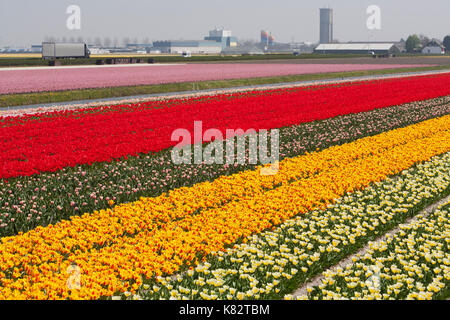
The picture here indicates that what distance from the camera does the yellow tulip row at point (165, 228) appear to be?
24.3 feet

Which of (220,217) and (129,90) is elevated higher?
(129,90)

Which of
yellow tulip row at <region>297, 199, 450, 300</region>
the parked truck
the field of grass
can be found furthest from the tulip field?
the parked truck

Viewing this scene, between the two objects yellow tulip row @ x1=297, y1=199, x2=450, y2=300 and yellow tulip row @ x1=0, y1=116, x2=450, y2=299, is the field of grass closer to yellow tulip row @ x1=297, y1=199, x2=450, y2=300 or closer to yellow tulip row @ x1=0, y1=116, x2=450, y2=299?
yellow tulip row @ x1=0, y1=116, x2=450, y2=299

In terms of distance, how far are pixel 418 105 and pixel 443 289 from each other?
76.4 ft

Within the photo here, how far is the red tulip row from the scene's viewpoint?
50.0 feet

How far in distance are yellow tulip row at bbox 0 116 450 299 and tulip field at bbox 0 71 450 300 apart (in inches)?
1.3

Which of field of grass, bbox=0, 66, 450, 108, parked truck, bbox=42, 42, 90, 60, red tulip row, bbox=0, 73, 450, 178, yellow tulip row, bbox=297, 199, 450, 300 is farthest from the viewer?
parked truck, bbox=42, 42, 90, 60

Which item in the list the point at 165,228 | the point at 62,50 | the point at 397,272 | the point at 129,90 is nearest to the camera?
the point at 397,272

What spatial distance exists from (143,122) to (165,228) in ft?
40.6

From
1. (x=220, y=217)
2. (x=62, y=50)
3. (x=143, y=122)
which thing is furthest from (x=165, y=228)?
(x=62, y=50)

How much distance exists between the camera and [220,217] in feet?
33.8

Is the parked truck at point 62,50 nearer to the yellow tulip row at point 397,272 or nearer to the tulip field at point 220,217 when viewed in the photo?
the tulip field at point 220,217

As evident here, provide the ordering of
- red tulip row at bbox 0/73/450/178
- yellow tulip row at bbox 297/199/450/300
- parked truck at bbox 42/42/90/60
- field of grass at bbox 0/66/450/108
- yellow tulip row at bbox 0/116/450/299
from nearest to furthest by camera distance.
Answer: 1. yellow tulip row at bbox 297/199/450/300
2. yellow tulip row at bbox 0/116/450/299
3. red tulip row at bbox 0/73/450/178
4. field of grass at bbox 0/66/450/108
5. parked truck at bbox 42/42/90/60

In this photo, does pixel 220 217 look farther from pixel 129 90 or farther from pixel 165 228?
pixel 129 90
